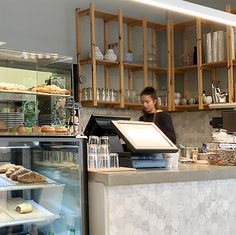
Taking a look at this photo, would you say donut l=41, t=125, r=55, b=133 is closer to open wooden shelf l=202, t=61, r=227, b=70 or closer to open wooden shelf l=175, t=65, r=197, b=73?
open wooden shelf l=202, t=61, r=227, b=70

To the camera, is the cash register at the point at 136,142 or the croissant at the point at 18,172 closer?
the croissant at the point at 18,172

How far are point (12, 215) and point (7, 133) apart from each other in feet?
1.48

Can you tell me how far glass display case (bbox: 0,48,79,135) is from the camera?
207 cm

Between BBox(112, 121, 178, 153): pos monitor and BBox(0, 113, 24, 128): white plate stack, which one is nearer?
BBox(0, 113, 24, 128): white plate stack

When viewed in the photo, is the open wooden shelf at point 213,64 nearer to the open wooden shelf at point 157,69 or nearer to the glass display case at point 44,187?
the open wooden shelf at point 157,69

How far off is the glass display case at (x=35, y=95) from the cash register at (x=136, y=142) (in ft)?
1.02

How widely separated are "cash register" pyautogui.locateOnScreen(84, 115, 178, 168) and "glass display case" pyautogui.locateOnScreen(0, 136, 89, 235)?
360 millimetres

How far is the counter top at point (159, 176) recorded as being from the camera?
2.04 m

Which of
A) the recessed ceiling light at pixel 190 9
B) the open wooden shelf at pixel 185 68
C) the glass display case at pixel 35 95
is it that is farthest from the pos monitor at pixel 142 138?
the open wooden shelf at pixel 185 68

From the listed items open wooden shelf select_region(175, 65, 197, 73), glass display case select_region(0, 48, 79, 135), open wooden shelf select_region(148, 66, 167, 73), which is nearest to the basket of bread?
glass display case select_region(0, 48, 79, 135)

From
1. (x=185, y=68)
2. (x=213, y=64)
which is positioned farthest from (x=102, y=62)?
(x=213, y=64)

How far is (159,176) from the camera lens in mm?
2213

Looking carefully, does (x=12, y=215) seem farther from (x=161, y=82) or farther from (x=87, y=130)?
(x=161, y=82)

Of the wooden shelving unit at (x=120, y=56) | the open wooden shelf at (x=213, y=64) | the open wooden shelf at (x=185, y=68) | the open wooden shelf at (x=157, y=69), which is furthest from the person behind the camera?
the open wooden shelf at (x=157, y=69)
